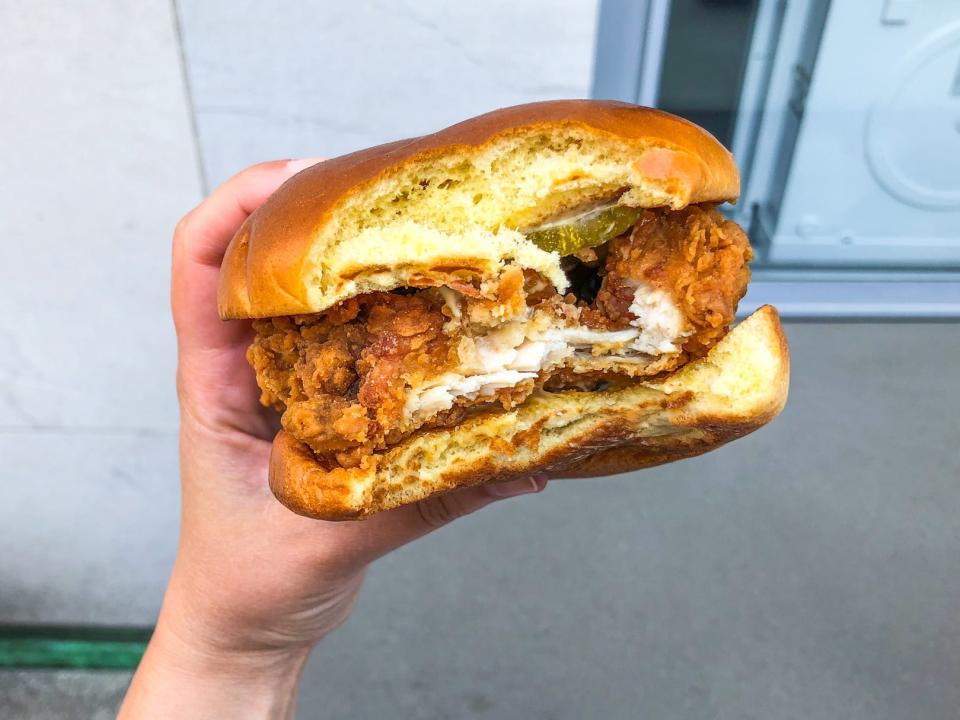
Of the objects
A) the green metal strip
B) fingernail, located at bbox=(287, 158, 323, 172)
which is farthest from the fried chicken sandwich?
the green metal strip

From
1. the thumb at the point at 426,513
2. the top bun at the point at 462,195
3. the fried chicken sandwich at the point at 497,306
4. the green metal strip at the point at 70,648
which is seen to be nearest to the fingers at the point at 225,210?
the fried chicken sandwich at the point at 497,306

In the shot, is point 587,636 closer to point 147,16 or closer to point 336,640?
point 336,640

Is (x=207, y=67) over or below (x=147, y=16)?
below

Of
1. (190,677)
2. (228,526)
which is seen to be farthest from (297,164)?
(190,677)

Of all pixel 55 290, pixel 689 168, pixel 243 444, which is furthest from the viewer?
pixel 55 290

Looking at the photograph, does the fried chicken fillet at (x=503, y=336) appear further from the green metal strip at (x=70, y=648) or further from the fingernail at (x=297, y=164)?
the green metal strip at (x=70, y=648)

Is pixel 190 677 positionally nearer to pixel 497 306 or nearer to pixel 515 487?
pixel 515 487

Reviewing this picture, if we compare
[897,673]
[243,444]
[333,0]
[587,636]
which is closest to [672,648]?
[587,636]
